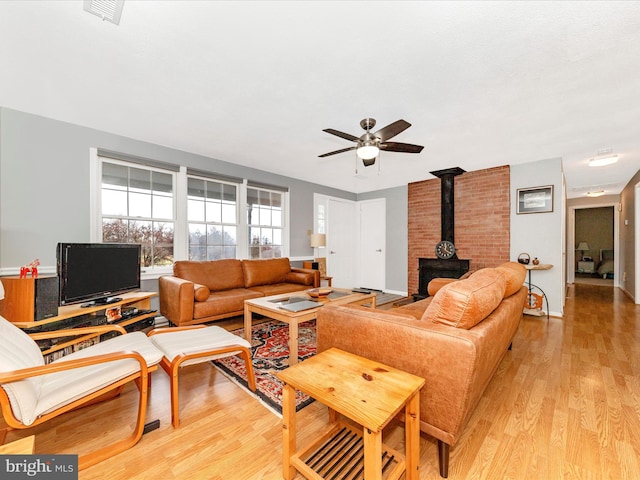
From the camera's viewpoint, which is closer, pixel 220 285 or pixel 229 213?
pixel 220 285

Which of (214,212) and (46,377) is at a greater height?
(214,212)

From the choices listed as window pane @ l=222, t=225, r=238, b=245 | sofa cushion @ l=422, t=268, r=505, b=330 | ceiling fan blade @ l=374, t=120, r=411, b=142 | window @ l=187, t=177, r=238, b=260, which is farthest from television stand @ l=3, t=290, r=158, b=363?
ceiling fan blade @ l=374, t=120, r=411, b=142

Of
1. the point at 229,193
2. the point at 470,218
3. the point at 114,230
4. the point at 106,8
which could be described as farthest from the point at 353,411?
the point at 470,218

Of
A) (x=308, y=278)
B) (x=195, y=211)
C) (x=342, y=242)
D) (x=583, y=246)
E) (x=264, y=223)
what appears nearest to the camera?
(x=195, y=211)

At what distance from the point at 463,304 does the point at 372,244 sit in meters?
5.03

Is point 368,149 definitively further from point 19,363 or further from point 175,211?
point 175,211

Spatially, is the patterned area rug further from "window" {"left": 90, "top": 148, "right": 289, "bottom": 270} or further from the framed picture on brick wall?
the framed picture on brick wall

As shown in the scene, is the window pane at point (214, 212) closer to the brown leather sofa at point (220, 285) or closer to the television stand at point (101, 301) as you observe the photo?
the brown leather sofa at point (220, 285)

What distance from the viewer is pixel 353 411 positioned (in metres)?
0.97

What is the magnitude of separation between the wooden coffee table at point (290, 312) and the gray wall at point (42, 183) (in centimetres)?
211

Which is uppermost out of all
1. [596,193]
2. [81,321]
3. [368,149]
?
[596,193]

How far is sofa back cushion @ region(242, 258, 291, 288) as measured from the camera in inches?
160

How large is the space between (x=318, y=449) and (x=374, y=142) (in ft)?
7.81

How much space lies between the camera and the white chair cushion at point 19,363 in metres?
1.12
